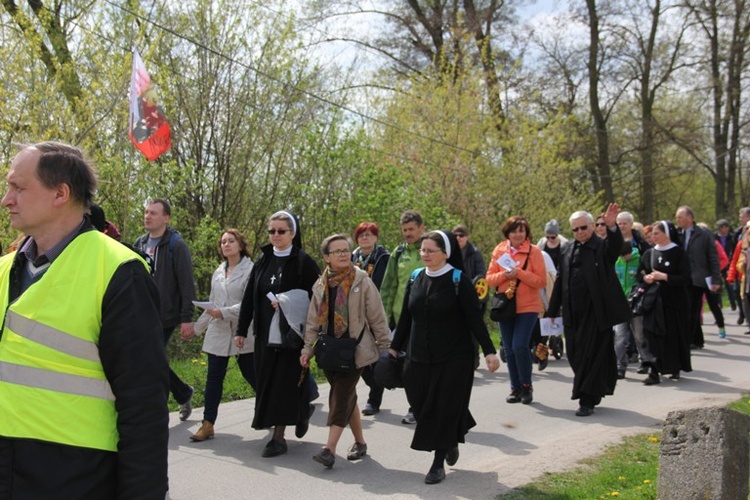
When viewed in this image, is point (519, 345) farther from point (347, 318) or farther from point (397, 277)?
point (347, 318)

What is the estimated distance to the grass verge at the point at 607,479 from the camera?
5.45 meters

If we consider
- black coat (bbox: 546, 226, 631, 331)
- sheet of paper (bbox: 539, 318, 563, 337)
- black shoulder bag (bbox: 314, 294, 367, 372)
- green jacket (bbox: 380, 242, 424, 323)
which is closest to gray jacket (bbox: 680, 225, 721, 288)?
sheet of paper (bbox: 539, 318, 563, 337)

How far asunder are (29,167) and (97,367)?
2.19 ft

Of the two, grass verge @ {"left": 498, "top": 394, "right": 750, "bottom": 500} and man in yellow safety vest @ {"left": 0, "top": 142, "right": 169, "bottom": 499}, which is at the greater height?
man in yellow safety vest @ {"left": 0, "top": 142, "right": 169, "bottom": 499}

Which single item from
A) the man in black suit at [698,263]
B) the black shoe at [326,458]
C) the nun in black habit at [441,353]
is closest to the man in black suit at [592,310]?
the nun in black habit at [441,353]

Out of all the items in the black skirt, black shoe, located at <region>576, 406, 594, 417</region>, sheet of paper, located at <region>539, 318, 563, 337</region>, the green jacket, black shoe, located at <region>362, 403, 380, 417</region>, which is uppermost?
the green jacket

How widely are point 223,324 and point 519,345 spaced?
3099mm

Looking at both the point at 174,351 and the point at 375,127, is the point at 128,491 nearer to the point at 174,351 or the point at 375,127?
the point at 174,351

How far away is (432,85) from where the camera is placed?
2153cm

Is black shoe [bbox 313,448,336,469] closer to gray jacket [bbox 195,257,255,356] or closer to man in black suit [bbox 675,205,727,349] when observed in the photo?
gray jacket [bbox 195,257,255,356]

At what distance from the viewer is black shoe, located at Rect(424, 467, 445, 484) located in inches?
231

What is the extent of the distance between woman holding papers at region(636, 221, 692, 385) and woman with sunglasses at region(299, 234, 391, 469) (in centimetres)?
460

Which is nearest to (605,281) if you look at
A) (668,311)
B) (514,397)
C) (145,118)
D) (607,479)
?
(514,397)

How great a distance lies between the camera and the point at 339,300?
647 centimetres
